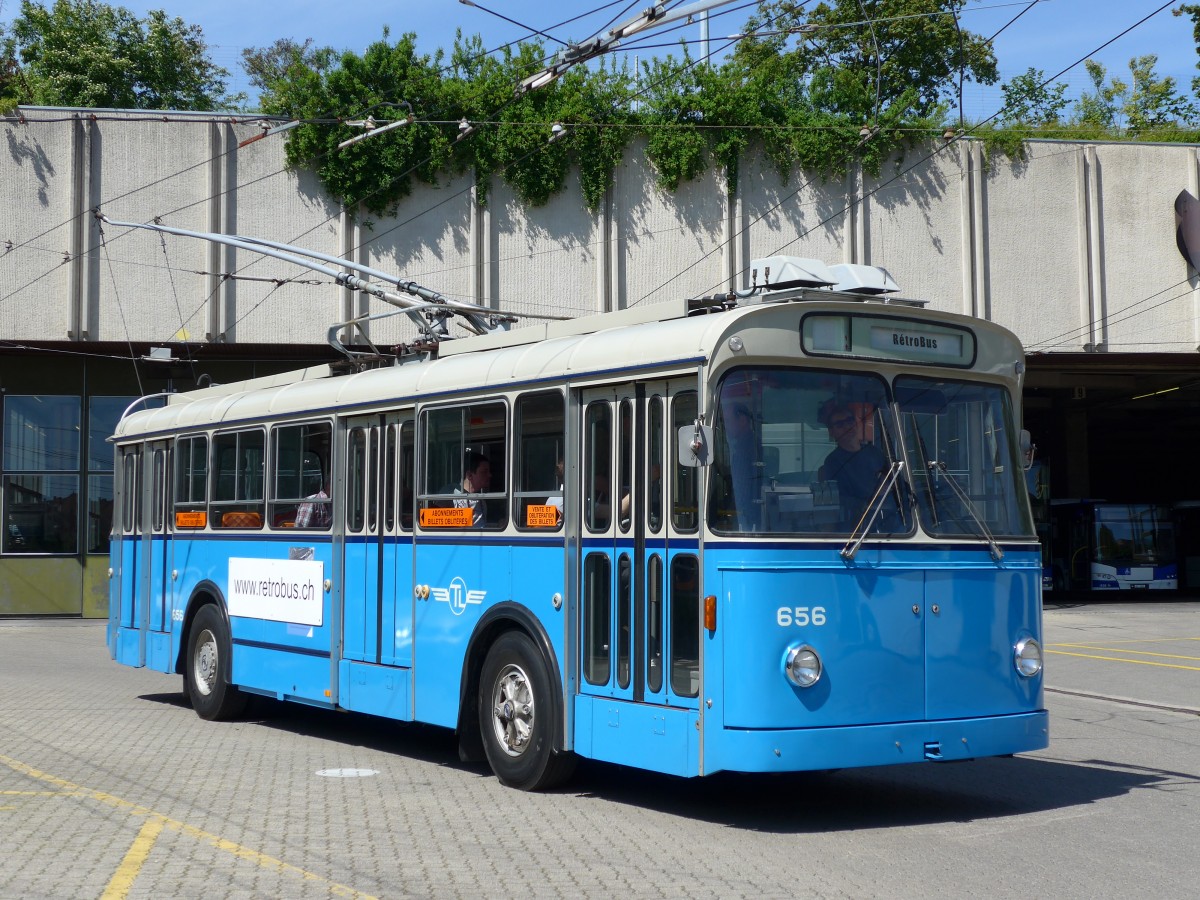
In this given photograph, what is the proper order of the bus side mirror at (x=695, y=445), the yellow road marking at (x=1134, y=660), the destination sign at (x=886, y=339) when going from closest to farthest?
the bus side mirror at (x=695, y=445), the destination sign at (x=886, y=339), the yellow road marking at (x=1134, y=660)

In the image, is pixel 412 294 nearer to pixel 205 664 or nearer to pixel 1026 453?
pixel 205 664

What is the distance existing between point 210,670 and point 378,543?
3541 millimetres

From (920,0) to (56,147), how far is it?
26.3m

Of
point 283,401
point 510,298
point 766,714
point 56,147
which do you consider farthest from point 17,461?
point 766,714

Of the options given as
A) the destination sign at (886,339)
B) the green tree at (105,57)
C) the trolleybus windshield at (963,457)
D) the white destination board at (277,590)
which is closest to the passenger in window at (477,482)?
the white destination board at (277,590)

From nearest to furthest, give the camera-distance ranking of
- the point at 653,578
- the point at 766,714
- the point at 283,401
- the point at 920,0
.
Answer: the point at 766,714 < the point at 653,578 < the point at 283,401 < the point at 920,0

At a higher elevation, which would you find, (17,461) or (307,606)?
(17,461)

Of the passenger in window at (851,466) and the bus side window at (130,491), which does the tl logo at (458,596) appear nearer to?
the passenger in window at (851,466)

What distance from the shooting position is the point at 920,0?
45.2 meters

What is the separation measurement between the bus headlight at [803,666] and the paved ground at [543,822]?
0.84 metres

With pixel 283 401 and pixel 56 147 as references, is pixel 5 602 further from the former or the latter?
pixel 283 401

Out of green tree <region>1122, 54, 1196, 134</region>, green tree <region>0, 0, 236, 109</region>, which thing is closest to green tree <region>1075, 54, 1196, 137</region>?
green tree <region>1122, 54, 1196, 134</region>

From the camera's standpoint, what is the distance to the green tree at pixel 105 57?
48.9 m

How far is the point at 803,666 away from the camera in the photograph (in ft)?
25.9
